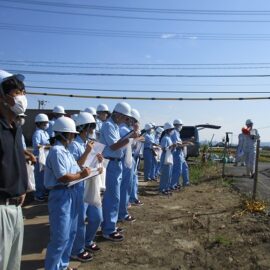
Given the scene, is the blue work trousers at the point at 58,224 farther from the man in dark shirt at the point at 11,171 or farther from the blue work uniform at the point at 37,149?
the blue work uniform at the point at 37,149

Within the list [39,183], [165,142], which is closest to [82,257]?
[39,183]

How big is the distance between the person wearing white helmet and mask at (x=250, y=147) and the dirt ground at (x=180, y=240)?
16.1 ft

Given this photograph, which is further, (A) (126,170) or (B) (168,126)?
(B) (168,126)

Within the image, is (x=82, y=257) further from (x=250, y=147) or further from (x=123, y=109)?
(x=250, y=147)

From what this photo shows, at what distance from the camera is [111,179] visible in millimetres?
7027

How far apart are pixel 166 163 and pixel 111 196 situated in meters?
→ 5.08

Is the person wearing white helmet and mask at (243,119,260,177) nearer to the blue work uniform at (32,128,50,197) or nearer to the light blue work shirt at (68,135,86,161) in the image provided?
the blue work uniform at (32,128,50,197)

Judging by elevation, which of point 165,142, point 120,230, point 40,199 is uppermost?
point 165,142

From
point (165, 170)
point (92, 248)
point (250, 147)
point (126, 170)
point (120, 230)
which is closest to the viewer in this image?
point (92, 248)

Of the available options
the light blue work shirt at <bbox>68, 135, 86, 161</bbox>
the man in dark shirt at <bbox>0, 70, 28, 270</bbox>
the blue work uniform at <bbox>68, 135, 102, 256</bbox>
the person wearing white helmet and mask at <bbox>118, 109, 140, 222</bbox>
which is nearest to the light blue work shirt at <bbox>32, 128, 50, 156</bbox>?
the person wearing white helmet and mask at <bbox>118, 109, 140, 222</bbox>

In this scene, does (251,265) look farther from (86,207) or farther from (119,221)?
(119,221)

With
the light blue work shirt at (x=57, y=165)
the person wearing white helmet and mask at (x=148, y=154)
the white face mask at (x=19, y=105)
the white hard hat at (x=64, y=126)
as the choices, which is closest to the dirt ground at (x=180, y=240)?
the light blue work shirt at (x=57, y=165)

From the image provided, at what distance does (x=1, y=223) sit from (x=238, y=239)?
476cm

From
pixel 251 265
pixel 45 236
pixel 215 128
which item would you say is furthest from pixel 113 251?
pixel 215 128
